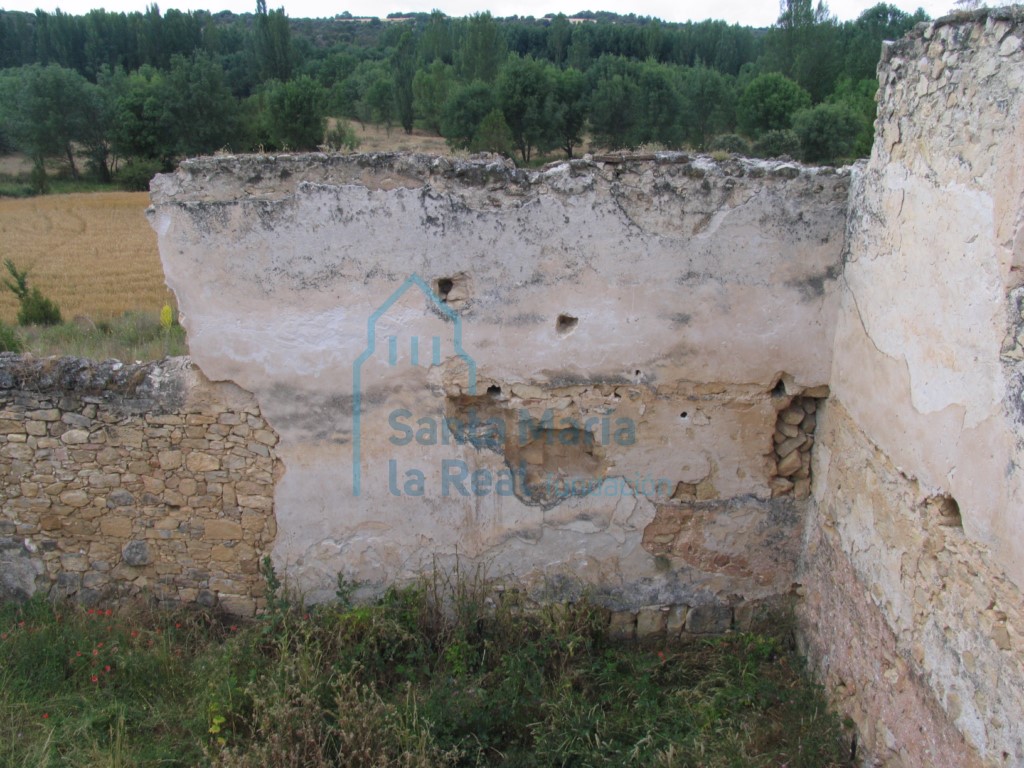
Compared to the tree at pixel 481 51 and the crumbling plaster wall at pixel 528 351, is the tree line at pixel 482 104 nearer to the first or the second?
the tree at pixel 481 51

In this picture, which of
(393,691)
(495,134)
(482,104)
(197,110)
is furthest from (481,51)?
(393,691)

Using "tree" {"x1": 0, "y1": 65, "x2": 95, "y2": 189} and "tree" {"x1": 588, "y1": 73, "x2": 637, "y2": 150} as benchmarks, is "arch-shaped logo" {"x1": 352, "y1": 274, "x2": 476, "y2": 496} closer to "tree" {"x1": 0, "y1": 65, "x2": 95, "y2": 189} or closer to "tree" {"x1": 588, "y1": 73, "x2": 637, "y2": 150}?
"tree" {"x1": 588, "y1": 73, "x2": 637, "y2": 150}

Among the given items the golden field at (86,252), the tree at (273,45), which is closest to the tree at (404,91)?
the tree at (273,45)

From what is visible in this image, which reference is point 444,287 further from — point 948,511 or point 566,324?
point 948,511

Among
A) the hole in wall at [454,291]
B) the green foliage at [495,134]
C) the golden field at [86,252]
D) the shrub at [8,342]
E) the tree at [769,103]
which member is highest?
the tree at [769,103]

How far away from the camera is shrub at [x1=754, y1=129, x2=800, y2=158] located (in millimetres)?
24156

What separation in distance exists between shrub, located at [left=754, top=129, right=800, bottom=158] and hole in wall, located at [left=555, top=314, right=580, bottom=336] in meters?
22.1

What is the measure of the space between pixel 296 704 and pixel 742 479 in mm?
2572

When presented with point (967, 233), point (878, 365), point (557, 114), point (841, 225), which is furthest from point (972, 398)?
point (557, 114)

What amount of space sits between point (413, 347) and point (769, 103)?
29693mm

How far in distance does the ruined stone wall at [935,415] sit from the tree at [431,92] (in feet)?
116

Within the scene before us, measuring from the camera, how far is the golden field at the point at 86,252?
13.9 meters

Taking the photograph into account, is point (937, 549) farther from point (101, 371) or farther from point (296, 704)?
point (101, 371)

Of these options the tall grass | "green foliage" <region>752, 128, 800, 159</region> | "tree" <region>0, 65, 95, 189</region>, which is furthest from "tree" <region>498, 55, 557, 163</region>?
the tall grass
